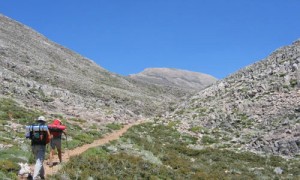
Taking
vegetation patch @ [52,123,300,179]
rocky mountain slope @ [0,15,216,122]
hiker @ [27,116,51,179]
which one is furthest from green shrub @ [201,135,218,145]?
hiker @ [27,116,51,179]

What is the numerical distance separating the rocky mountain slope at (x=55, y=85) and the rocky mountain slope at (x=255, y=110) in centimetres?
1138

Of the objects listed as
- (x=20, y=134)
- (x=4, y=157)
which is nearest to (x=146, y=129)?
(x=20, y=134)

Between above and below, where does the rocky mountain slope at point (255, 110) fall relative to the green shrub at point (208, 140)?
above

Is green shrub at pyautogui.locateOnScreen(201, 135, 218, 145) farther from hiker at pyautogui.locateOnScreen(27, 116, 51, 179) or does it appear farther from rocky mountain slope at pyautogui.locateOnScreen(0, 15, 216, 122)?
hiker at pyautogui.locateOnScreen(27, 116, 51, 179)

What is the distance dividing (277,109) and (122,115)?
71.8 feet

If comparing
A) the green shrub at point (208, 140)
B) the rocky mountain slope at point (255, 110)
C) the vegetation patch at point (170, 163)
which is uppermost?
the rocky mountain slope at point (255, 110)

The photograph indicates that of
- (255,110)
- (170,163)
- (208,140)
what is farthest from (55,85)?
(170,163)

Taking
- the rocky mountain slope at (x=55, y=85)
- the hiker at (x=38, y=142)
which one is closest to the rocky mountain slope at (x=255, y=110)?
the rocky mountain slope at (x=55, y=85)

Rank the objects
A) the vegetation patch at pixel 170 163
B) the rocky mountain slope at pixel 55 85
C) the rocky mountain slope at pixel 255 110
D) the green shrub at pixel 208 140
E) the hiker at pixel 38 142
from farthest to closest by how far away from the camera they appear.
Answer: the rocky mountain slope at pixel 55 85 < the green shrub at pixel 208 140 < the rocky mountain slope at pixel 255 110 < the vegetation patch at pixel 170 163 < the hiker at pixel 38 142

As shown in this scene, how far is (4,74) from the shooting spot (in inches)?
2072

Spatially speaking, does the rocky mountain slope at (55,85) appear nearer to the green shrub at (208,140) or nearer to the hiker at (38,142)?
the green shrub at (208,140)

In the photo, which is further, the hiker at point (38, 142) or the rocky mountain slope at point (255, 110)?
the rocky mountain slope at point (255, 110)

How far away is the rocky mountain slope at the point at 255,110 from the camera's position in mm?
35000

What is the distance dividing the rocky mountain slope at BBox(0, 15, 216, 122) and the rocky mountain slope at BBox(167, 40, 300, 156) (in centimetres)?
1138
